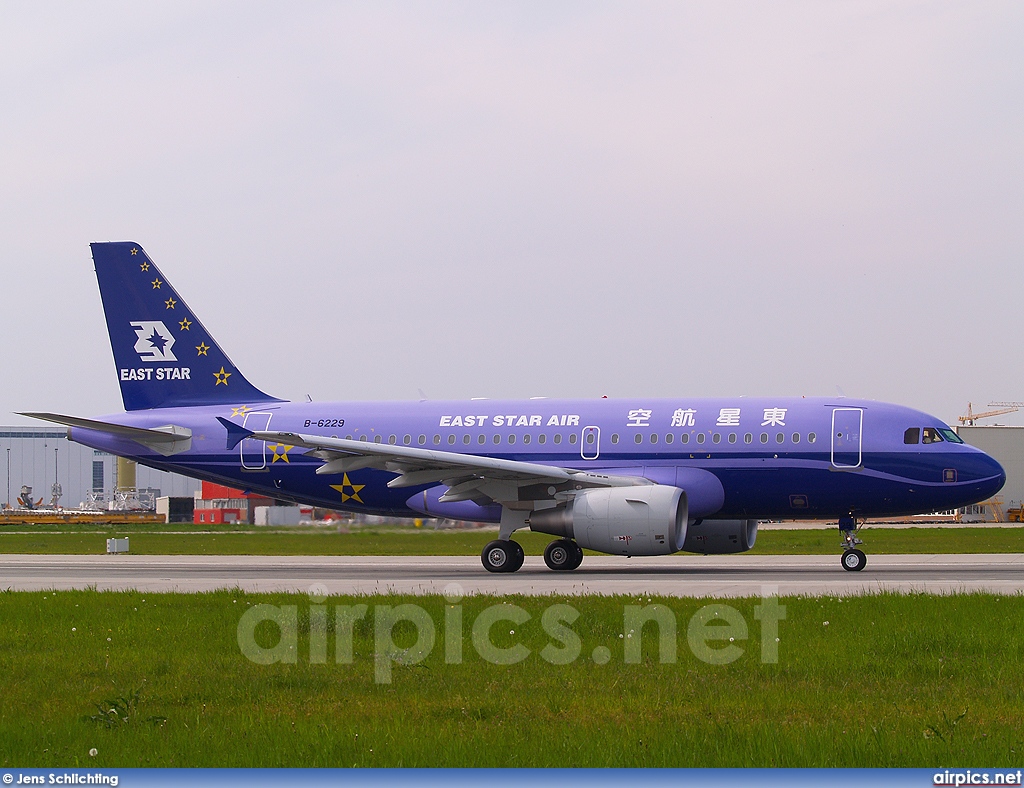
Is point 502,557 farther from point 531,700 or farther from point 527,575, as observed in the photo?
point 531,700

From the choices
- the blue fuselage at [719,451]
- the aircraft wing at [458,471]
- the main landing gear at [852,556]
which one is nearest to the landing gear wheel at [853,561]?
the main landing gear at [852,556]

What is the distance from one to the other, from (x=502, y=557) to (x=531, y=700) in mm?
16949

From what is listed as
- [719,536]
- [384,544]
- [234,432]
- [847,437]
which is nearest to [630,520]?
[719,536]

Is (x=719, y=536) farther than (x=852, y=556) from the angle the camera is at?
Yes

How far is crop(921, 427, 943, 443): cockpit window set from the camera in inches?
1037

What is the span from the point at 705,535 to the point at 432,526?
6826 mm

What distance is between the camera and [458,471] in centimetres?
2573

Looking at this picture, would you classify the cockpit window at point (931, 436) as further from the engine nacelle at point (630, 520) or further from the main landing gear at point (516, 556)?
the main landing gear at point (516, 556)

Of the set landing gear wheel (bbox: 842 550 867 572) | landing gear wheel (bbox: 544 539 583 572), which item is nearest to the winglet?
landing gear wheel (bbox: 544 539 583 572)

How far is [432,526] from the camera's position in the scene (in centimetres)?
3058

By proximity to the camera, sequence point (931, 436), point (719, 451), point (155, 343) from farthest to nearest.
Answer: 1. point (155, 343)
2. point (719, 451)
3. point (931, 436)

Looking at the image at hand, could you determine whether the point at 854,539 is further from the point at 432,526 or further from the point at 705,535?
the point at 432,526

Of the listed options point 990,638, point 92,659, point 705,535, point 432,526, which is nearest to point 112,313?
point 432,526

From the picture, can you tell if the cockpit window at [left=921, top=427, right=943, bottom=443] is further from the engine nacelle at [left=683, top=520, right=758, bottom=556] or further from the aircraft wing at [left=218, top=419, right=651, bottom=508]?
the aircraft wing at [left=218, top=419, right=651, bottom=508]
